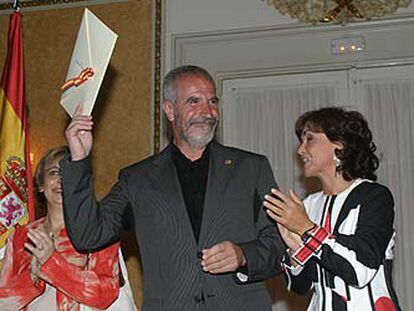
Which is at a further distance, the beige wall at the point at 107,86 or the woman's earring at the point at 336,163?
the beige wall at the point at 107,86

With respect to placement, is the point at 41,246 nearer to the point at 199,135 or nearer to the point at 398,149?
the point at 199,135

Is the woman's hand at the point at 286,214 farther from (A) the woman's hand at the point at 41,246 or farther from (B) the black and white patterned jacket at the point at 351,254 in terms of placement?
(A) the woman's hand at the point at 41,246

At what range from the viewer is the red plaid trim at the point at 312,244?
2414mm

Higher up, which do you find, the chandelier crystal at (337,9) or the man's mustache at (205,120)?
the chandelier crystal at (337,9)

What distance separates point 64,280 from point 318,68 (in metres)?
2.37

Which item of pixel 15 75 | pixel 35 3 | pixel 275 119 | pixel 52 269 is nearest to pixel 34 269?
pixel 52 269

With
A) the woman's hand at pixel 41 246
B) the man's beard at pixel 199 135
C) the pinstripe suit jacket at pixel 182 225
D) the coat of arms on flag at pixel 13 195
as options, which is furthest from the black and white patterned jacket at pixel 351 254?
the coat of arms on flag at pixel 13 195

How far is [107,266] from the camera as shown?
3.03 meters

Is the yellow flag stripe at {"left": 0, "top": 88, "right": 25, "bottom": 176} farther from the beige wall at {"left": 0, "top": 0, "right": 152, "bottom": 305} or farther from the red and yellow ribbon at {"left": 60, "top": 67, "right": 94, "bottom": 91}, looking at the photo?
the red and yellow ribbon at {"left": 60, "top": 67, "right": 94, "bottom": 91}

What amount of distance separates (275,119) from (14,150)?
1627 mm

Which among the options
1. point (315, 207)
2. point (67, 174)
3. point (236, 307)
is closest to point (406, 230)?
point (315, 207)

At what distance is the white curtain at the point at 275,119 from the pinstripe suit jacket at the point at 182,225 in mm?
2021

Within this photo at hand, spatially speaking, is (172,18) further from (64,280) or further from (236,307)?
(236,307)

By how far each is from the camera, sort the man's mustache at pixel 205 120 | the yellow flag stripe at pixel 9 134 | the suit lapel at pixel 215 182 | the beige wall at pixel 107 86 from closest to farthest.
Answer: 1. the suit lapel at pixel 215 182
2. the man's mustache at pixel 205 120
3. the yellow flag stripe at pixel 9 134
4. the beige wall at pixel 107 86
